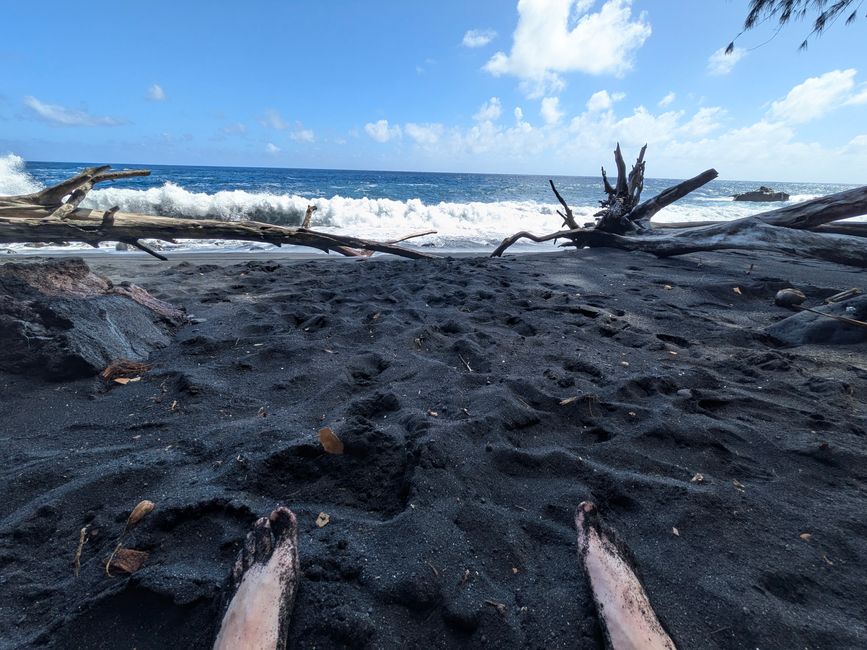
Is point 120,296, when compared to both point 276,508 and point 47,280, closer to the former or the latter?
point 47,280

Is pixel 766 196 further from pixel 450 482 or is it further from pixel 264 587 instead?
pixel 264 587

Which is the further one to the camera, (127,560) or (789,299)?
(789,299)

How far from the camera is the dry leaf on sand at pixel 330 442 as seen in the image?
1902mm

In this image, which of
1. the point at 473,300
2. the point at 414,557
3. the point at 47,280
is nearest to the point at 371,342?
the point at 473,300

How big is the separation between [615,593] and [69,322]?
3.26 metres

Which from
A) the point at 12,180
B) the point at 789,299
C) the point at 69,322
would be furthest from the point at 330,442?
the point at 12,180

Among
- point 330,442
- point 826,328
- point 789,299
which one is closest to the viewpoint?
point 330,442

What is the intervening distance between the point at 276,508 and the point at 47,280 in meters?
2.90

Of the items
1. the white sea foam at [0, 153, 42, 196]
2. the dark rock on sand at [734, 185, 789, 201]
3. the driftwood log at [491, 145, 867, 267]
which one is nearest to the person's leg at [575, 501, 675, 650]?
the driftwood log at [491, 145, 867, 267]

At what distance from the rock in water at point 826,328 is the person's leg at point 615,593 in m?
2.82

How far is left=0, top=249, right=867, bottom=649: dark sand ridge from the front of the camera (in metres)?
1.26

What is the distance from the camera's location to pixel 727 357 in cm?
304

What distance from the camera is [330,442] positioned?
1.91m

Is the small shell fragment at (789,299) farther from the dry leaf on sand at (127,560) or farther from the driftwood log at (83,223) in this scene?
the driftwood log at (83,223)
